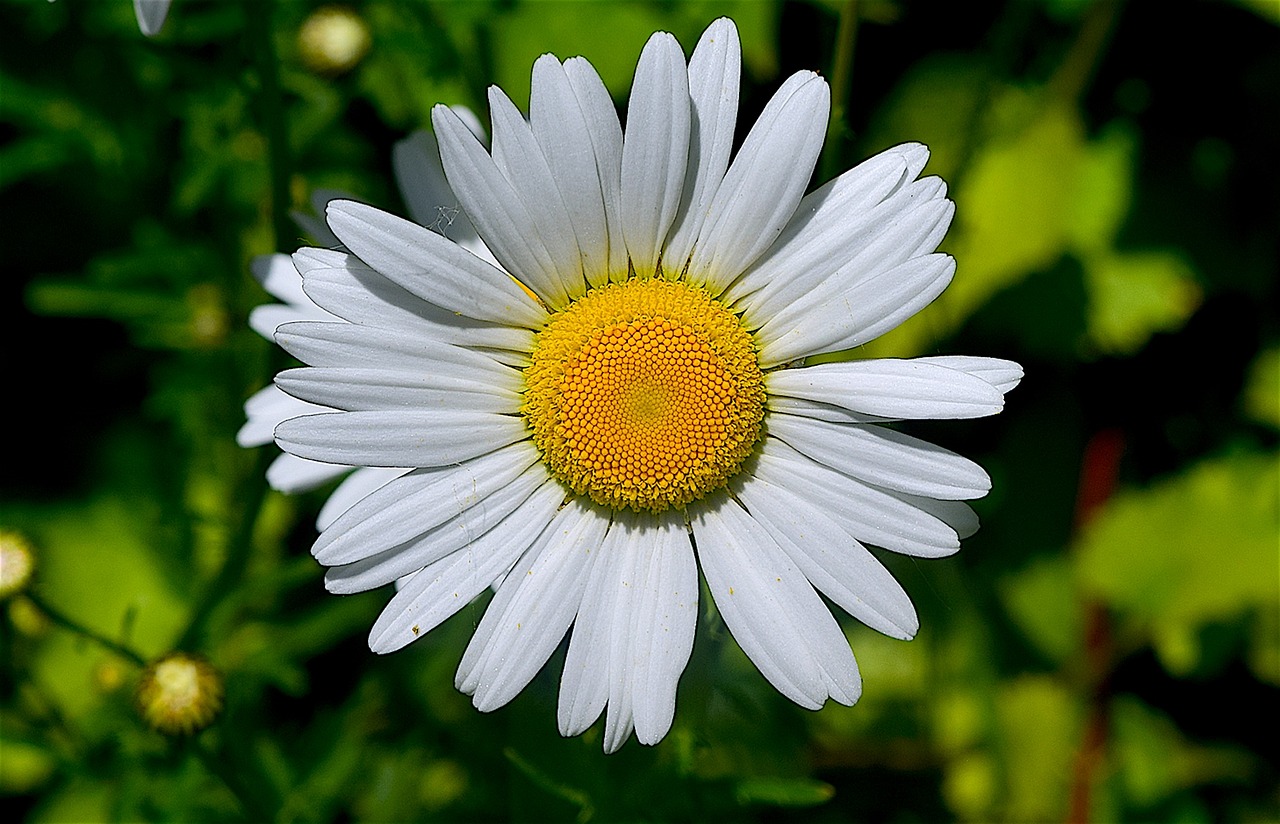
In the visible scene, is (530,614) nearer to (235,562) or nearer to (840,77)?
(235,562)

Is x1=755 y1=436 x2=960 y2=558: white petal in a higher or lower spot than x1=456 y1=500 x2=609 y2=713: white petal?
higher

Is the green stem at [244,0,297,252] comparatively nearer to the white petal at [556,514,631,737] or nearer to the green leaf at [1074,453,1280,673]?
the white petal at [556,514,631,737]

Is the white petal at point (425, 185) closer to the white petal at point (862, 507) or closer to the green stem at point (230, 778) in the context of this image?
the white petal at point (862, 507)

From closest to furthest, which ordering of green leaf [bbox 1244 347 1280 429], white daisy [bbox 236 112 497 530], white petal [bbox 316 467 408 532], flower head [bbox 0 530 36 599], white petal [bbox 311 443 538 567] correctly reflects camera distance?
white petal [bbox 311 443 538 567], white petal [bbox 316 467 408 532], white daisy [bbox 236 112 497 530], flower head [bbox 0 530 36 599], green leaf [bbox 1244 347 1280 429]

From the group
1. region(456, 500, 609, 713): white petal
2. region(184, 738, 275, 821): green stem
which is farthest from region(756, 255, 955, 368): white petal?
region(184, 738, 275, 821): green stem

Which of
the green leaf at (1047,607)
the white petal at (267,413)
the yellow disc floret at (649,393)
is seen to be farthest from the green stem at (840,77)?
the green leaf at (1047,607)

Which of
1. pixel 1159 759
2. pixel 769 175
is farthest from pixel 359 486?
pixel 1159 759

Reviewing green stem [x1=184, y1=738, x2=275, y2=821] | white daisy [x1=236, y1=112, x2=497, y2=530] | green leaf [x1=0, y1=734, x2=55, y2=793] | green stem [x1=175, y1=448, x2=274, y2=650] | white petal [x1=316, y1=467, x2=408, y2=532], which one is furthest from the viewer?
Result: green leaf [x1=0, y1=734, x2=55, y2=793]
